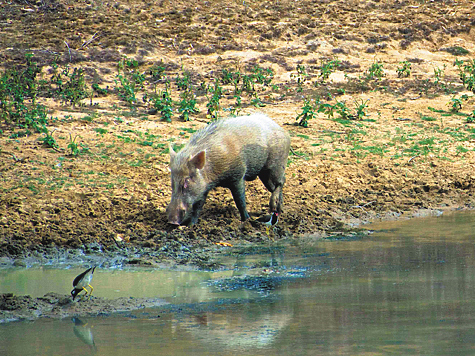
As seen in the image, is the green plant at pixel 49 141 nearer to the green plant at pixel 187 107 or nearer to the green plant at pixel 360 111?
the green plant at pixel 187 107

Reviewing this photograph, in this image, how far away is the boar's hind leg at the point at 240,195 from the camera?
902cm

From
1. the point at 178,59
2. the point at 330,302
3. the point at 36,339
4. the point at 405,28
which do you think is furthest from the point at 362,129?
the point at 36,339

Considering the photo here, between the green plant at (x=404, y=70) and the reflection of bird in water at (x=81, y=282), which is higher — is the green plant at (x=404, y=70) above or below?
below

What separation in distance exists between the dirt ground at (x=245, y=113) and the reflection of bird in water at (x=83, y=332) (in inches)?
113

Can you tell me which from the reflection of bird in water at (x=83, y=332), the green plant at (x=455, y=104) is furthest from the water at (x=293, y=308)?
the green plant at (x=455, y=104)

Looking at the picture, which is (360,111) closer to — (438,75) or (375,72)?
(375,72)

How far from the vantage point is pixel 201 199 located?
8.70m

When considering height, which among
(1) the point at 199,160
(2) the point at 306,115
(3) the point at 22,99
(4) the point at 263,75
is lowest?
Result: (2) the point at 306,115

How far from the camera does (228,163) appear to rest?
28.9 feet

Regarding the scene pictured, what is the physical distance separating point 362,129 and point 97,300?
8803mm

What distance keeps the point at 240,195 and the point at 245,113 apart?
5.03 m

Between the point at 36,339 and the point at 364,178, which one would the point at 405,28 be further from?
the point at 36,339

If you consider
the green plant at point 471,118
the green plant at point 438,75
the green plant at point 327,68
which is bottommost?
the green plant at point 471,118

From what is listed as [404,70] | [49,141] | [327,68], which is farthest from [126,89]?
[404,70]
